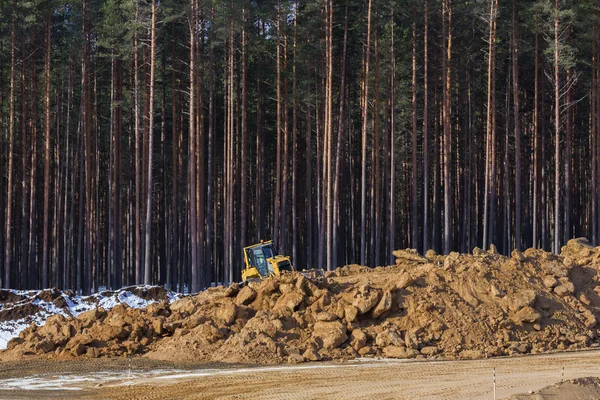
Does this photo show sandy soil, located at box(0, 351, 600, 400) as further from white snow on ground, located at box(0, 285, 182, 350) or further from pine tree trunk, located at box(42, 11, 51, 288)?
pine tree trunk, located at box(42, 11, 51, 288)

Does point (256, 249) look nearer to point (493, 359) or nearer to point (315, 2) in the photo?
point (493, 359)

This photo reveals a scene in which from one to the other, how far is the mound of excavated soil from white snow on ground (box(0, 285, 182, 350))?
4.93 meters

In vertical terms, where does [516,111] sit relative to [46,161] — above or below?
above

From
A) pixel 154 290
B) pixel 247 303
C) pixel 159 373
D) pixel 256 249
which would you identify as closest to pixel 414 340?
pixel 247 303

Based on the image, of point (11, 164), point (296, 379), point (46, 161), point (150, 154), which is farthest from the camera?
point (11, 164)

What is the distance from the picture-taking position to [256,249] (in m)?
25.0

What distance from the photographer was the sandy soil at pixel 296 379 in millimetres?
13828

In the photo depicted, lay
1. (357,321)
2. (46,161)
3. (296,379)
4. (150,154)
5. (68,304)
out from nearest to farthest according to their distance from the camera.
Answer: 1. (296,379)
2. (357,321)
3. (68,304)
4. (150,154)
5. (46,161)

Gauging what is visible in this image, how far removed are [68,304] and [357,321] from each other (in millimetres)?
12621

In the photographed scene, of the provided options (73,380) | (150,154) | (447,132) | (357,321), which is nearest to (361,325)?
(357,321)

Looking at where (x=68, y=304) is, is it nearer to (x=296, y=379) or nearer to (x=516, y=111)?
(x=296, y=379)

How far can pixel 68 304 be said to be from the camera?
2727cm

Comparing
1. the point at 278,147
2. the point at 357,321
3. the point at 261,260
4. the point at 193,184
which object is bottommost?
the point at 357,321

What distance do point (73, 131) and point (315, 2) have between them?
1669 cm
